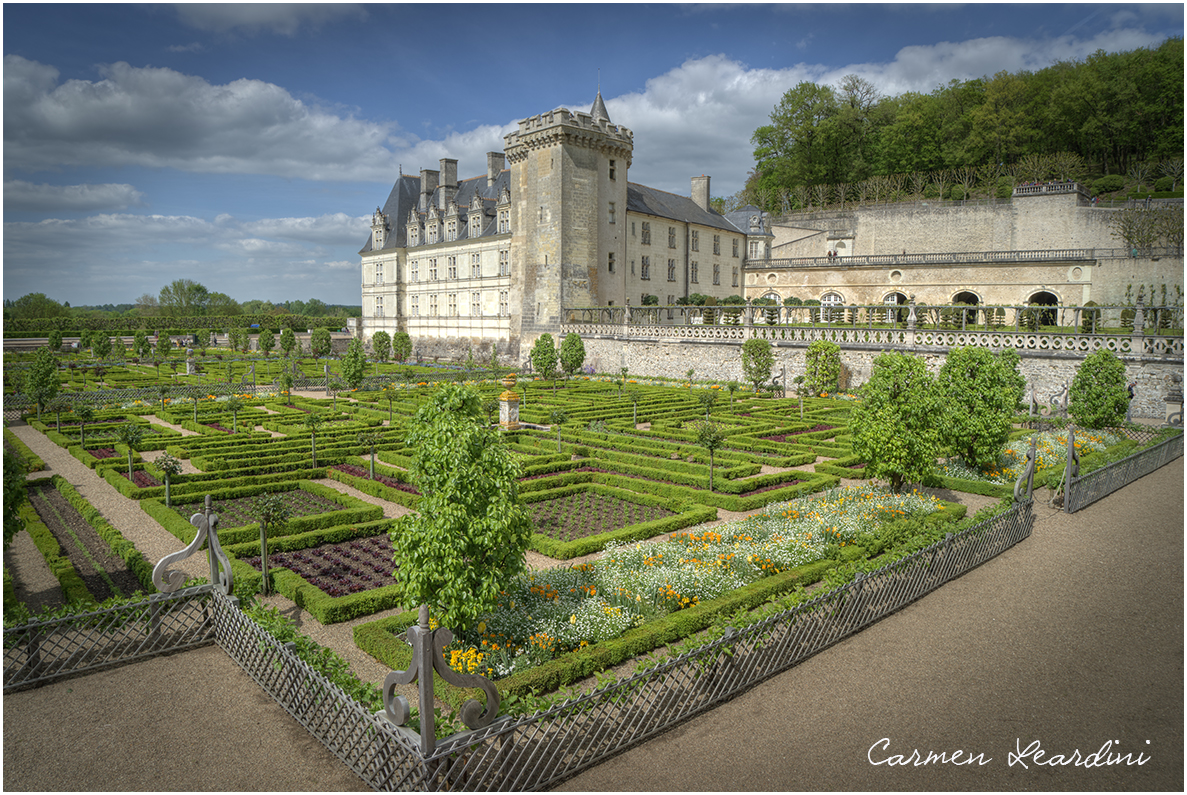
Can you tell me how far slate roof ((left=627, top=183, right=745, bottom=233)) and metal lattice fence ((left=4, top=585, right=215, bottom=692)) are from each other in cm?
4086

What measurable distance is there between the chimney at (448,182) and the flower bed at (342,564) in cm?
4415

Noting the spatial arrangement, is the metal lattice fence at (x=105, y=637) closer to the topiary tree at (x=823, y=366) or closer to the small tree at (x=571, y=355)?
the topiary tree at (x=823, y=366)

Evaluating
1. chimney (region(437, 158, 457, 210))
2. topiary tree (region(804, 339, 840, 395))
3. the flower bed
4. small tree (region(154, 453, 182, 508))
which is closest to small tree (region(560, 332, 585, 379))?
topiary tree (region(804, 339, 840, 395))

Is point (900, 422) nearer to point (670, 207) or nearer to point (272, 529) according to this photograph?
point (272, 529)

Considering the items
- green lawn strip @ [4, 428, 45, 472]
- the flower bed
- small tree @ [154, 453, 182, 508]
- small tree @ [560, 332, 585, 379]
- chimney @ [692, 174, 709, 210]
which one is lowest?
the flower bed

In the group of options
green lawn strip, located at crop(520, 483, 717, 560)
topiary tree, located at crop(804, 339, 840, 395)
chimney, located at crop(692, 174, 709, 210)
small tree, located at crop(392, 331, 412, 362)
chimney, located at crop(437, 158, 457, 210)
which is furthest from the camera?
chimney, located at crop(692, 174, 709, 210)

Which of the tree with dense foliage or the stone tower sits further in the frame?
the stone tower

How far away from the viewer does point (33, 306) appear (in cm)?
6712

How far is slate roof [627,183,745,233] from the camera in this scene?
1857 inches

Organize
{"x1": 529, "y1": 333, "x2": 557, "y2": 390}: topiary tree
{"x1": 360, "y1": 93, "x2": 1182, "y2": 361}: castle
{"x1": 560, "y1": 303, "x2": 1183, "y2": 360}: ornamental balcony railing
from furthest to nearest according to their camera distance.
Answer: {"x1": 360, "y1": 93, "x2": 1182, "y2": 361}: castle
{"x1": 529, "y1": 333, "x2": 557, "y2": 390}: topiary tree
{"x1": 560, "y1": 303, "x2": 1183, "y2": 360}: ornamental balcony railing

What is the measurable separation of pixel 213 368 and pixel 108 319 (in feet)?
130

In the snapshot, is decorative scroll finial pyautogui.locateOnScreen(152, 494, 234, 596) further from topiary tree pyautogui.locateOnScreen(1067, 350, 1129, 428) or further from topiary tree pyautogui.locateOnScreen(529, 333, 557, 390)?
topiary tree pyautogui.locateOnScreen(529, 333, 557, 390)

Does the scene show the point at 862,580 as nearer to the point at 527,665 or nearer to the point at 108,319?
the point at 527,665

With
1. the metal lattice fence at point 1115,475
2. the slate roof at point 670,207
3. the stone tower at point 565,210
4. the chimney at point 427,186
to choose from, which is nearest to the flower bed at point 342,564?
the metal lattice fence at point 1115,475
